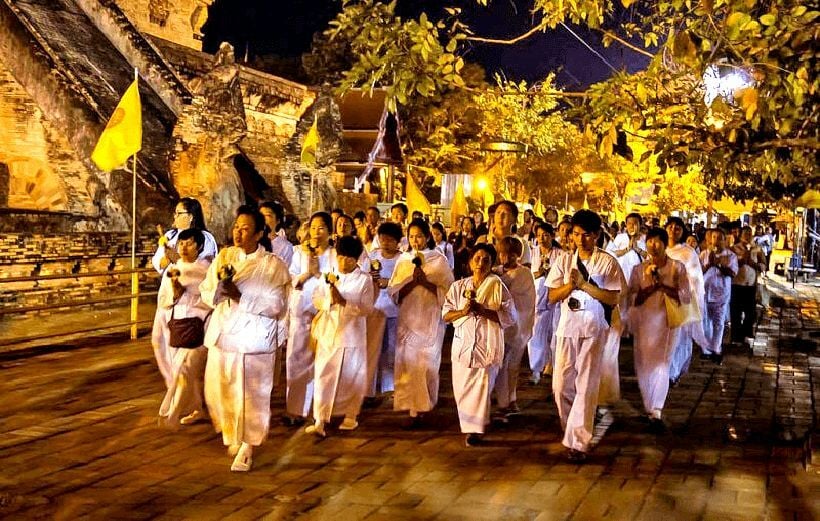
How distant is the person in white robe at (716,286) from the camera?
39.0 feet

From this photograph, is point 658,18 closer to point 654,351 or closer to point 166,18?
point 654,351

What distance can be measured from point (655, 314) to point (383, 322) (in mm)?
2461

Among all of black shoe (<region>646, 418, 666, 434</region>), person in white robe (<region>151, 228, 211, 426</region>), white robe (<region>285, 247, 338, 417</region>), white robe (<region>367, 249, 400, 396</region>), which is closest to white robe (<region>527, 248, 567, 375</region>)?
white robe (<region>367, 249, 400, 396</region>)

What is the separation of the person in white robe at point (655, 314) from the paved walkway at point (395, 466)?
0.38m

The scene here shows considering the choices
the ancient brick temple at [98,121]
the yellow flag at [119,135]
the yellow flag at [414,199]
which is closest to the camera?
the yellow flag at [119,135]

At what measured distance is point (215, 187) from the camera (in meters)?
18.3

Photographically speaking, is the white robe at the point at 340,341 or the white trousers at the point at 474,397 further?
the white robe at the point at 340,341

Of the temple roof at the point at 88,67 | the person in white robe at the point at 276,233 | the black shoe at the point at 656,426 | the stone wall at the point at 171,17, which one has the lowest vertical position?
the black shoe at the point at 656,426

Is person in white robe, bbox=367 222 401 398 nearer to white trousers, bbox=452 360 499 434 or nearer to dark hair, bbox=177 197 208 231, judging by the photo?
white trousers, bbox=452 360 499 434

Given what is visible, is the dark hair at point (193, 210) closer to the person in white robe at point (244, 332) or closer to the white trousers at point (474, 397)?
the person in white robe at point (244, 332)

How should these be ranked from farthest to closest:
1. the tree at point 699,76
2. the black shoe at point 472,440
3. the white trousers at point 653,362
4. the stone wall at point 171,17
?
the stone wall at point 171,17 → the white trousers at point 653,362 → the black shoe at point 472,440 → the tree at point 699,76

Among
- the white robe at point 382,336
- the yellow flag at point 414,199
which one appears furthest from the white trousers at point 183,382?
the yellow flag at point 414,199

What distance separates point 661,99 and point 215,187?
41.2 feet

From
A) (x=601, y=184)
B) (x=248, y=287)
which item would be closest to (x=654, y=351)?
(x=248, y=287)
